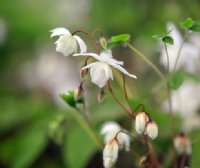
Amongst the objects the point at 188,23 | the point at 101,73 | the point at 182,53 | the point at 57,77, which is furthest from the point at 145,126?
the point at 57,77

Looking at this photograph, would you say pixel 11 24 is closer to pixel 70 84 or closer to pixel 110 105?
pixel 70 84

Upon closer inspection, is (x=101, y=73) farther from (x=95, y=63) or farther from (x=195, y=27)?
(x=195, y=27)

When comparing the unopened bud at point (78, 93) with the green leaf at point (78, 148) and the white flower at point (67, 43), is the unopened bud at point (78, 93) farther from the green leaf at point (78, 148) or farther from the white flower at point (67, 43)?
the green leaf at point (78, 148)

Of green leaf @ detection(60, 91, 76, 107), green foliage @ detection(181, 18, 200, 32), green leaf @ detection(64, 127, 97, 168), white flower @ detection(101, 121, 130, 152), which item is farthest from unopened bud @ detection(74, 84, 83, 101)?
green leaf @ detection(64, 127, 97, 168)

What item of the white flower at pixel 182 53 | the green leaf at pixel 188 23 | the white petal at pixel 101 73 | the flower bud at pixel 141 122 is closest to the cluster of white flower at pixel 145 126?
the flower bud at pixel 141 122

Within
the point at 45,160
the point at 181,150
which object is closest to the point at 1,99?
the point at 45,160

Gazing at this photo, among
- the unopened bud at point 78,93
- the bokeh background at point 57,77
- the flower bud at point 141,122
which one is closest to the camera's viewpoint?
the flower bud at point 141,122
